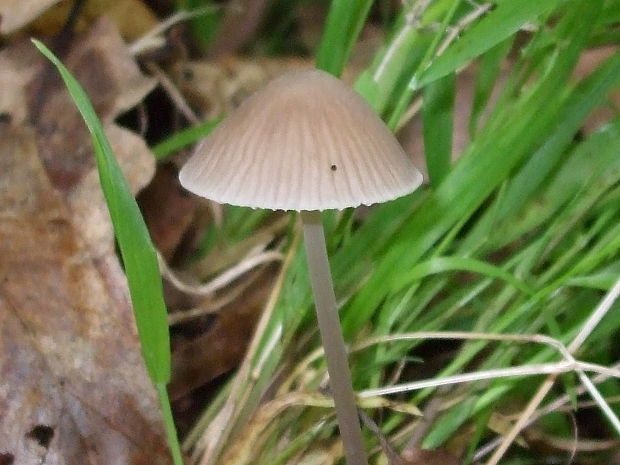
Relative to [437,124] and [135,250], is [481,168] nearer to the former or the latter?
[437,124]

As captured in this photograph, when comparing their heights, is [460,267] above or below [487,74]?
below

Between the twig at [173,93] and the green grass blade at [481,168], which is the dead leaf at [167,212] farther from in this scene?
the green grass blade at [481,168]

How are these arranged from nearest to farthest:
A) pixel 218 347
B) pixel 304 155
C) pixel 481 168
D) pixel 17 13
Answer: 1. pixel 304 155
2. pixel 481 168
3. pixel 218 347
4. pixel 17 13

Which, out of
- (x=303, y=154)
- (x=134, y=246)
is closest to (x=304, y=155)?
(x=303, y=154)

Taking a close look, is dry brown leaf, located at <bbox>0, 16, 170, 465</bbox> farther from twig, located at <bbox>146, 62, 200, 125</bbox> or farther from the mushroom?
the mushroom

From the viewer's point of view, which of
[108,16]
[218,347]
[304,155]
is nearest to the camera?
[304,155]

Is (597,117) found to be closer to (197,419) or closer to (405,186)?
(405,186)

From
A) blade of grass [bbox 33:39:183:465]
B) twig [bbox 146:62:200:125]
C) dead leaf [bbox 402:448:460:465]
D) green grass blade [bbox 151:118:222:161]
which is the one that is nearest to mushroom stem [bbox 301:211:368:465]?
dead leaf [bbox 402:448:460:465]
